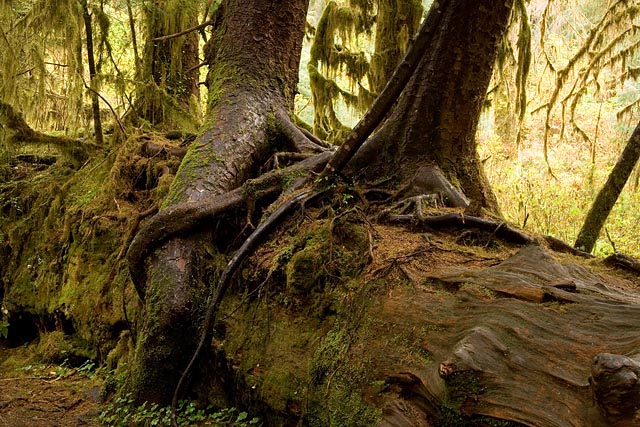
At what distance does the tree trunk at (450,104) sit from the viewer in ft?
15.0

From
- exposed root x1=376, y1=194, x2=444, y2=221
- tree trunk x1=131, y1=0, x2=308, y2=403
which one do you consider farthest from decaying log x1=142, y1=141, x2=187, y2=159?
exposed root x1=376, y1=194, x2=444, y2=221

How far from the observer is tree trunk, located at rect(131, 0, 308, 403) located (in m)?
4.48

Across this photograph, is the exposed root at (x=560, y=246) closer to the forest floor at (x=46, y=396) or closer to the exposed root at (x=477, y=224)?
the exposed root at (x=477, y=224)

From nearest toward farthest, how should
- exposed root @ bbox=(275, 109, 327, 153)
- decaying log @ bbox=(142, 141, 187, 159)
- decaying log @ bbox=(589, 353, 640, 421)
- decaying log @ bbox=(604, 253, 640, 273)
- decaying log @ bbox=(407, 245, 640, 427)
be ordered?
decaying log @ bbox=(589, 353, 640, 421)
decaying log @ bbox=(407, 245, 640, 427)
decaying log @ bbox=(604, 253, 640, 273)
exposed root @ bbox=(275, 109, 327, 153)
decaying log @ bbox=(142, 141, 187, 159)

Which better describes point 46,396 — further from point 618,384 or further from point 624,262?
point 624,262

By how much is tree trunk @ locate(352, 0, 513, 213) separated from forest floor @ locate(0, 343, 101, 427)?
3458 millimetres

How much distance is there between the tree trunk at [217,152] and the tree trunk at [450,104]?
5.01ft

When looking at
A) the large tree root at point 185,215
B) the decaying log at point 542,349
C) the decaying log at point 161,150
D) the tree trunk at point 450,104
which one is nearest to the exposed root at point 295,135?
the large tree root at point 185,215

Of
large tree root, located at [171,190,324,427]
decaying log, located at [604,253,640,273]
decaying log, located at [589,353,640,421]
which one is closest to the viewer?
decaying log, located at [589,353,640,421]

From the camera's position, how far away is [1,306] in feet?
25.1

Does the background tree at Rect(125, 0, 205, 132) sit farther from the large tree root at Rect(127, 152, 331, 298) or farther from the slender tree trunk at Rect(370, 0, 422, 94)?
the large tree root at Rect(127, 152, 331, 298)

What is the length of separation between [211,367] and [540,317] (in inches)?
113

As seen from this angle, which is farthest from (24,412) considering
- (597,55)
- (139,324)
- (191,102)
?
(597,55)

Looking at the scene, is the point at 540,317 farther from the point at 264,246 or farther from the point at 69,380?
the point at 69,380
